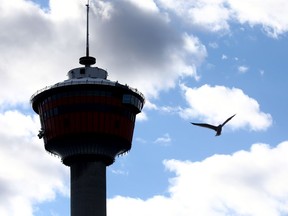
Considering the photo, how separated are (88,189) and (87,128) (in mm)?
11639

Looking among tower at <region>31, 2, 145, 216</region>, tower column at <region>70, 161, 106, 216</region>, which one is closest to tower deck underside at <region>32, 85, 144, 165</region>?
tower at <region>31, 2, 145, 216</region>

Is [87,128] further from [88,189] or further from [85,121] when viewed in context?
[88,189]

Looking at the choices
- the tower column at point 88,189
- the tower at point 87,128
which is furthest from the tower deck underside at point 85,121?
the tower column at point 88,189

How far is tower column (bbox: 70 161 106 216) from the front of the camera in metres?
124

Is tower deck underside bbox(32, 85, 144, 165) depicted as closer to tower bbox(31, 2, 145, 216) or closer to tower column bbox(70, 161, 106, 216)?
tower bbox(31, 2, 145, 216)

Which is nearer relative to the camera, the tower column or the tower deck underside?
the tower column

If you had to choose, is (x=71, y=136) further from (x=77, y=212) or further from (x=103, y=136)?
(x=77, y=212)

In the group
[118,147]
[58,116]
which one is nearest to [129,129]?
[118,147]

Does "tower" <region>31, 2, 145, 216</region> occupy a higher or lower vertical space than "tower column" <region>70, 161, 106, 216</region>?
higher

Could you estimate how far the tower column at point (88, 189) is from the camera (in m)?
124

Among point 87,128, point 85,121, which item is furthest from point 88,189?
point 85,121

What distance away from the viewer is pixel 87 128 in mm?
128625

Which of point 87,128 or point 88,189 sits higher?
point 87,128

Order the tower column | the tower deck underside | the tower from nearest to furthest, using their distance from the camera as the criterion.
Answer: the tower column < the tower < the tower deck underside
